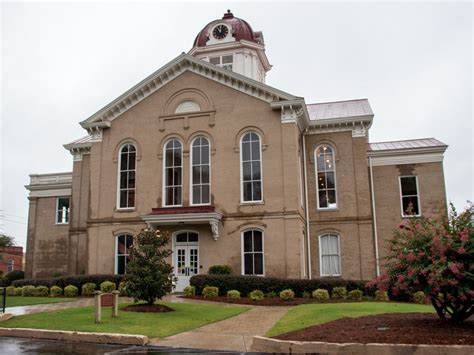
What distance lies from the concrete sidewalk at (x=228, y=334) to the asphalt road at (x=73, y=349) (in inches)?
24.5

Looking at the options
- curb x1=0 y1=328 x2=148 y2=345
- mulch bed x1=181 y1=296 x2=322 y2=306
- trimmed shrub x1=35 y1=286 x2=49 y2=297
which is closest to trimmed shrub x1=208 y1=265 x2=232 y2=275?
mulch bed x1=181 y1=296 x2=322 y2=306

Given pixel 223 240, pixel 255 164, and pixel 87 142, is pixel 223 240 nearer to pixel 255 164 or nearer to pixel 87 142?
pixel 255 164

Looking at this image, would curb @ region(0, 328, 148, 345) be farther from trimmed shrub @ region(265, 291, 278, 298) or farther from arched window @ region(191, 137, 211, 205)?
arched window @ region(191, 137, 211, 205)

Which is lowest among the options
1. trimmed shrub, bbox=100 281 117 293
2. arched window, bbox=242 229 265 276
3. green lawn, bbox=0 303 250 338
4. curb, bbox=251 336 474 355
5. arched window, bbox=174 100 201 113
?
curb, bbox=251 336 474 355

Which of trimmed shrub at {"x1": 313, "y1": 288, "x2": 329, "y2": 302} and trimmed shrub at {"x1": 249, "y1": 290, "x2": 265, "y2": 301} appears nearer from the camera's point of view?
trimmed shrub at {"x1": 313, "y1": 288, "x2": 329, "y2": 302}

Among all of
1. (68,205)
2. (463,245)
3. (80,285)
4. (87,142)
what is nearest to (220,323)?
(463,245)

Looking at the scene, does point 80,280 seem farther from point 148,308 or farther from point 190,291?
point 148,308

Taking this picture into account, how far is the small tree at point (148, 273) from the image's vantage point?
688 inches

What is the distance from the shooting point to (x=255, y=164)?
26.5 m

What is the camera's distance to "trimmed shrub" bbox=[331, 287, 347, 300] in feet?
73.7

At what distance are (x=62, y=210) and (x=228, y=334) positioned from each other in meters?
25.8

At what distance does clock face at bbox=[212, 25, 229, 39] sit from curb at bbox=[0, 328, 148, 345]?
28.3 metres

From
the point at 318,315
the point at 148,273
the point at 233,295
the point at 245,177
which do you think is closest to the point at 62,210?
the point at 245,177

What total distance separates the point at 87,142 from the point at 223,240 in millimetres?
12738
